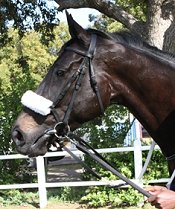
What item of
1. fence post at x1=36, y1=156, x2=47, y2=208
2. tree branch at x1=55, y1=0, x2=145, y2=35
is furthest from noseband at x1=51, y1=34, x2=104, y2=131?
tree branch at x1=55, y1=0, x2=145, y2=35

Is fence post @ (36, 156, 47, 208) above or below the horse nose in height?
below

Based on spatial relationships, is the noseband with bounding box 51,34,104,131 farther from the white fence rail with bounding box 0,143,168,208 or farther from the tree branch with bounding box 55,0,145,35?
the tree branch with bounding box 55,0,145,35

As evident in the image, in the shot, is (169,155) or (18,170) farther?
(18,170)

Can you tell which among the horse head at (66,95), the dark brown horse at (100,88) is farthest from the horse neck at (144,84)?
the horse head at (66,95)

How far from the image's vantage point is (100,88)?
3164 millimetres

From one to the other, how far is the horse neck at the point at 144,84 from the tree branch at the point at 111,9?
738 cm

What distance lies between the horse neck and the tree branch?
7.38m

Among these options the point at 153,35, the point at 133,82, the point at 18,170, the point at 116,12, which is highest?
the point at 116,12

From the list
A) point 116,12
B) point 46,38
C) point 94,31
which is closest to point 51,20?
point 46,38

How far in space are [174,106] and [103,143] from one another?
649cm

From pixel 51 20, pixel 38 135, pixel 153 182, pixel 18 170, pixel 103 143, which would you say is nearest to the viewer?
pixel 38 135

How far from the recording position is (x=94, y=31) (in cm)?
328

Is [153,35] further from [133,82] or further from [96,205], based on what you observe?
[133,82]

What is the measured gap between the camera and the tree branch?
10.7 m
